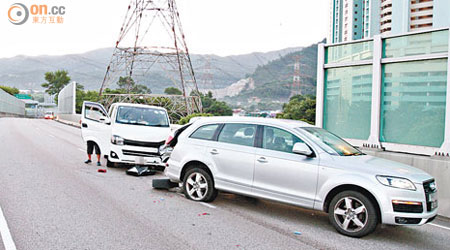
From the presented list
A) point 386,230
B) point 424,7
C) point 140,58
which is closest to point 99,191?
point 386,230

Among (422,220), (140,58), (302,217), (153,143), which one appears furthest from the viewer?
(140,58)

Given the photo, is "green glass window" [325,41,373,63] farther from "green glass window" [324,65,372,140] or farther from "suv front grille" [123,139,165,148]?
"suv front grille" [123,139,165,148]

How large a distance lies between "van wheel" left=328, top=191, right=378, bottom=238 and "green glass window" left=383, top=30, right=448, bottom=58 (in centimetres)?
487

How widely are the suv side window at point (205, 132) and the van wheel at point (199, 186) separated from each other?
64cm

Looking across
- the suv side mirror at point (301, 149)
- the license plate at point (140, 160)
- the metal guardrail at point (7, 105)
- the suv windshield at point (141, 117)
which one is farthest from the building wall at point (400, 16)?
the metal guardrail at point (7, 105)

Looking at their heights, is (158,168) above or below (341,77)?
below

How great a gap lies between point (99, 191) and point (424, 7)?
48.5 m

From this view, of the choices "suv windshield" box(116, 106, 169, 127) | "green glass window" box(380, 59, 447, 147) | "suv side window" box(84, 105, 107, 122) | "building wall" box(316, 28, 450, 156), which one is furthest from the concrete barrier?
"suv side window" box(84, 105, 107, 122)

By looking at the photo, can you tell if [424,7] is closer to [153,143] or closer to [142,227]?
[153,143]

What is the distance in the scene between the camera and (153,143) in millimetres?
10930

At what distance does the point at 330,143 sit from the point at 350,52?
510cm

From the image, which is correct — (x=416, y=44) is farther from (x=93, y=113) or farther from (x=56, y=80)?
(x=56, y=80)

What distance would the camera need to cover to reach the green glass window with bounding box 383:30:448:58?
336 inches

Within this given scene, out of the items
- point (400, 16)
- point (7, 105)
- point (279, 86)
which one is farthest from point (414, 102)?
point (279, 86)
